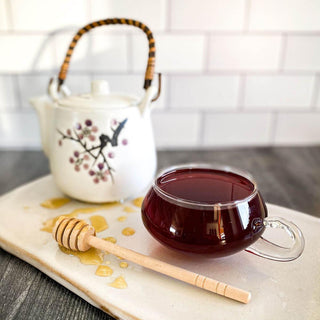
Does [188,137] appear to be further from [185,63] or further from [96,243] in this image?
[96,243]

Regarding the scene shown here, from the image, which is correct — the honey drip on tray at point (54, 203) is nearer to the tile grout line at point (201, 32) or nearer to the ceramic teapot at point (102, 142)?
the ceramic teapot at point (102, 142)

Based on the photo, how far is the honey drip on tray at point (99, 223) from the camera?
485 millimetres

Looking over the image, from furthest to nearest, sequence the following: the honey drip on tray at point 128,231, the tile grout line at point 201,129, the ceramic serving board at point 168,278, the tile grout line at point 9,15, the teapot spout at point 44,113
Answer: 1. the tile grout line at point 201,129
2. the tile grout line at point 9,15
3. the teapot spout at point 44,113
4. the honey drip on tray at point 128,231
5. the ceramic serving board at point 168,278

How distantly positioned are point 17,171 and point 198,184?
1.57ft

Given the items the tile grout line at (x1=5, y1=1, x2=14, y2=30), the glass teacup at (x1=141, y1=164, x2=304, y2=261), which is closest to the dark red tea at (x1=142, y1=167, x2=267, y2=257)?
the glass teacup at (x1=141, y1=164, x2=304, y2=261)

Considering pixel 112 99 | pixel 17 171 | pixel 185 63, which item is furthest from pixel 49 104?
pixel 185 63

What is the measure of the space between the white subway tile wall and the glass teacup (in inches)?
18.7

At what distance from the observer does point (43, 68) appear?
0.82 meters

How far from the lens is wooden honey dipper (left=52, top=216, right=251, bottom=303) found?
1.14 ft

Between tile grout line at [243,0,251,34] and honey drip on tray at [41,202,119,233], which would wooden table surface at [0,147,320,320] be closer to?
honey drip on tray at [41,202,119,233]

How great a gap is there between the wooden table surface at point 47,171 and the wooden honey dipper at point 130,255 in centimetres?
5

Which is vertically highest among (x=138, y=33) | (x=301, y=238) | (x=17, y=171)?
(x=138, y=33)

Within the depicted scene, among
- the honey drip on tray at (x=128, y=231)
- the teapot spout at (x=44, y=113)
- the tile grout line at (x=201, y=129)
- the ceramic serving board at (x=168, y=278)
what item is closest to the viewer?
the ceramic serving board at (x=168, y=278)

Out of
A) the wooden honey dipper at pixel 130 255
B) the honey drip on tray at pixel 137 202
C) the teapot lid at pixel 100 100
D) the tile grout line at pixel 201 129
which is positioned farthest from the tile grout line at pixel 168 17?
the wooden honey dipper at pixel 130 255
